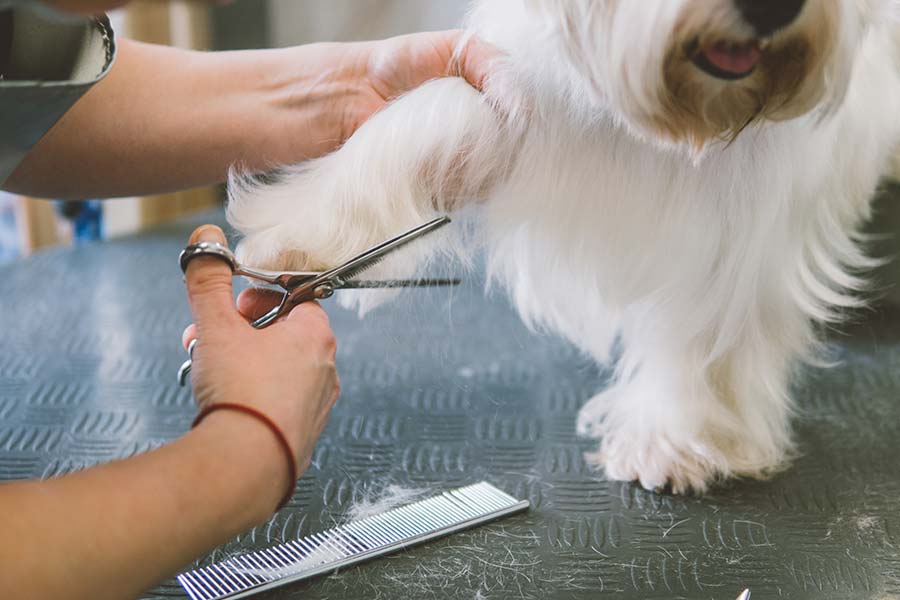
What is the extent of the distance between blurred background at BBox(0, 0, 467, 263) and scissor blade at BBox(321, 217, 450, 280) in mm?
1618

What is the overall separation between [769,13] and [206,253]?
48 cm

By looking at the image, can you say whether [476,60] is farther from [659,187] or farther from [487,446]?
[487,446]

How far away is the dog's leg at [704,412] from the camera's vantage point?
1018mm

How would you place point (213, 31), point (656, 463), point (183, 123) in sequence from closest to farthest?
point (656, 463), point (183, 123), point (213, 31)

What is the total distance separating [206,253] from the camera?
0.78m

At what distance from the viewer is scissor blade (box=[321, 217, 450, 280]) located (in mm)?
872

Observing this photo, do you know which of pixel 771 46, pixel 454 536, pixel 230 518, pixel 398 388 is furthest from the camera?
pixel 398 388

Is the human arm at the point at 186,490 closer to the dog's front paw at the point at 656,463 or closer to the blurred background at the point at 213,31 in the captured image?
the dog's front paw at the point at 656,463

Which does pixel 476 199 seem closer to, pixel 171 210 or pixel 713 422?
pixel 713 422

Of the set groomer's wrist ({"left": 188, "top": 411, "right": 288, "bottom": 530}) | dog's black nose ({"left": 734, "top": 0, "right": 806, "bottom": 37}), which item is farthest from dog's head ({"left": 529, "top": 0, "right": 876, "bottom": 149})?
groomer's wrist ({"left": 188, "top": 411, "right": 288, "bottom": 530})

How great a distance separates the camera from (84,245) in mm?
1811

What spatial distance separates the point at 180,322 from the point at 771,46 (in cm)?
100

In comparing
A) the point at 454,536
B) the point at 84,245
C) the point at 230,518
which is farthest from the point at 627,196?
the point at 84,245

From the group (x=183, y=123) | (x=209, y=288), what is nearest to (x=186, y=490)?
(x=209, y=288)
